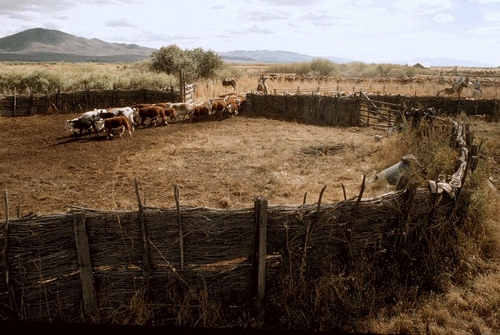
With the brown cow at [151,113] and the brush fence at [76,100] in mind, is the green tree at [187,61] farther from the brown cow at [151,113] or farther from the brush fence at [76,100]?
the brown cow at [151,113]

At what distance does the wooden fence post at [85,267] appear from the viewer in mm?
4316

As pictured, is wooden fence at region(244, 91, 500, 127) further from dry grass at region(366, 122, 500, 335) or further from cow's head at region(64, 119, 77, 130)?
dry grass at region(366, 122, 500, 335)

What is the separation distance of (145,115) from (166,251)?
1190 centimetres

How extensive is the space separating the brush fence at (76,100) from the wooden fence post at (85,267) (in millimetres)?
15887

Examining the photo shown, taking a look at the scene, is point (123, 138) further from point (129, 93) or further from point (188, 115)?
point (129, 93)

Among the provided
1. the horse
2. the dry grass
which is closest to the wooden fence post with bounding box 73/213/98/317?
the dry grass

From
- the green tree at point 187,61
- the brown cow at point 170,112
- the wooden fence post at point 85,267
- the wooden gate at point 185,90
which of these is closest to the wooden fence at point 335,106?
the wooden gate at point 185,90

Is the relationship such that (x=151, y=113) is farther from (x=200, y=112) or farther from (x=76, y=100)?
(x=76, y=100)

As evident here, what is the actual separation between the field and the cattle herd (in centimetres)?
46

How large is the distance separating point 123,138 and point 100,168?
137 inches

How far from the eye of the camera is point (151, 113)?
15.6 meters

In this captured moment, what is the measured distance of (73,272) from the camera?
4.51 meters

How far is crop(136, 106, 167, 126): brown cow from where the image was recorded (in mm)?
15562

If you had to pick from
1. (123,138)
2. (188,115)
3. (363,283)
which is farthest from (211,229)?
(188,115)
